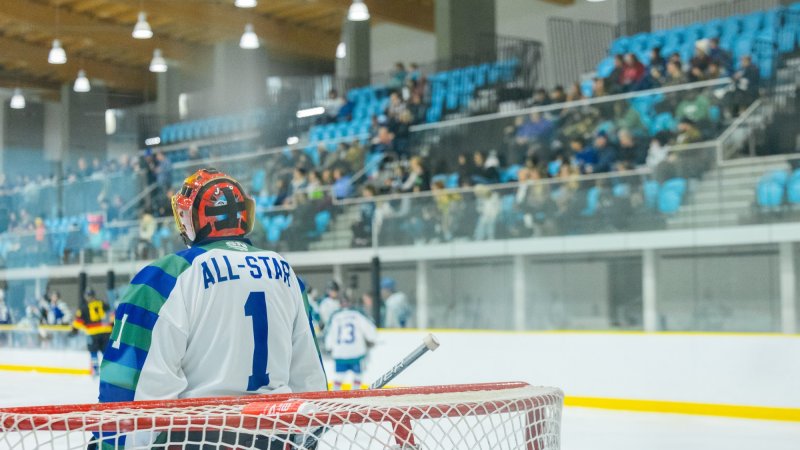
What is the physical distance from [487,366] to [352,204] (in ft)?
8.27

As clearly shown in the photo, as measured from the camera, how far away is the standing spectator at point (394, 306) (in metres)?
10.1

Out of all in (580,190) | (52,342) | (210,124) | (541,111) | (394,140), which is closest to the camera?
(580,190)

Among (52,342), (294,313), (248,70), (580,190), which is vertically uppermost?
(248,70)

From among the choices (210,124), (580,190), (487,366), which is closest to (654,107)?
(580,190)

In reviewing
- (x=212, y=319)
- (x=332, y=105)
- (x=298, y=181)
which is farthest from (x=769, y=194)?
(x=332, y=105)

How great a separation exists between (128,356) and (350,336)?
6.79 m

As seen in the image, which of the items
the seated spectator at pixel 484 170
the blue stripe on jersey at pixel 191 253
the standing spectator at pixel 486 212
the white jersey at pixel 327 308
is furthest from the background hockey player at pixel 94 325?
the blue stripe on jersey at pixel 191 253

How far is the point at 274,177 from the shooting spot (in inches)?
494

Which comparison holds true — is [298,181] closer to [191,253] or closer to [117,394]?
[191,253]

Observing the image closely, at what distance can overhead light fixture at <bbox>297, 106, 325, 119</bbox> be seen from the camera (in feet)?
45.4

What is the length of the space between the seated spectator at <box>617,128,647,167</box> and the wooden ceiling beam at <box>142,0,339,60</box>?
5.82 metres

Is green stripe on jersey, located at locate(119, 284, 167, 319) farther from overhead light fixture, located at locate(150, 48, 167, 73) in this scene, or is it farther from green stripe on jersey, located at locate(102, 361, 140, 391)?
overhead light fixture, located at locate(150, 48, 167, 73)

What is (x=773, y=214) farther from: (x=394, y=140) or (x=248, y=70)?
(x=248, y=70)

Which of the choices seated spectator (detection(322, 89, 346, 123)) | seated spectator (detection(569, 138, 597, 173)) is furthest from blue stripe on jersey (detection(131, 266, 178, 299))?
seated spectator (detection(322, 89, 346, 123))
